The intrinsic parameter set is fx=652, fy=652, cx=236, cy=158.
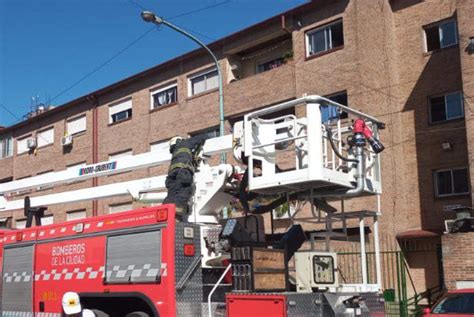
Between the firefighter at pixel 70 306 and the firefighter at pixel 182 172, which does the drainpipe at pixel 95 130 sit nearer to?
the firefighter at pixel 182 172

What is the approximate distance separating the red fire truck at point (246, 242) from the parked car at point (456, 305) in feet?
13.1

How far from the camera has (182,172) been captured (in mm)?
8781

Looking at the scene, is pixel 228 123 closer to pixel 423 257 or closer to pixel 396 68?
pixel 396 68

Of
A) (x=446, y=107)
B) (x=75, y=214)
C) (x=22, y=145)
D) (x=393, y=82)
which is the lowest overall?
(x=75, y=214)

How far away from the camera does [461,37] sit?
19734 mm

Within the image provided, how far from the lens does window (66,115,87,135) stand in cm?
3465

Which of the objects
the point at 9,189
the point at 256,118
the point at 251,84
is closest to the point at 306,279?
the point at 256,118

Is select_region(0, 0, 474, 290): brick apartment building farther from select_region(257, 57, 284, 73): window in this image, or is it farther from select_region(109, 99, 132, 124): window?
select_region(109, 99, 132, 124): window

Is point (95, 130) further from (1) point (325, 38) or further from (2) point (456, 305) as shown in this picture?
(2) point (456, 305)

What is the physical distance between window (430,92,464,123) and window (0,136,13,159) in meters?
27.2

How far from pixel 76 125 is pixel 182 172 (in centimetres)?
2751

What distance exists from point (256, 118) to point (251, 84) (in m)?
17.7

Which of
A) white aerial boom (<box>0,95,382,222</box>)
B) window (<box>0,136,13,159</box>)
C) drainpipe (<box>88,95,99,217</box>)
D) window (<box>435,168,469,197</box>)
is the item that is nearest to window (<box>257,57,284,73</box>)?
window (<box>435,168,469,197</box>)

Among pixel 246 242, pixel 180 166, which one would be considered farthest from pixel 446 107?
pixel 246 242
